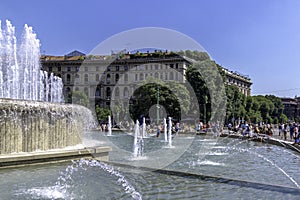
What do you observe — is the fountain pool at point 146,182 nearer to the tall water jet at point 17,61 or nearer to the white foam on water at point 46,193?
the white foam on water at point 46,193

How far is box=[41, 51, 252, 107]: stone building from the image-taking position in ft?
263

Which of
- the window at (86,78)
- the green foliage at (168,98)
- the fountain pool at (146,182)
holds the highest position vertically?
the window at (86,78)

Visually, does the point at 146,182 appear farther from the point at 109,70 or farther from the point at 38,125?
the point at 109,70

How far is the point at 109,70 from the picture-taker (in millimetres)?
87875

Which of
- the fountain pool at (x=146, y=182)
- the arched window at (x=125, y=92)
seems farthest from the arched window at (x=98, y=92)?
the fountain pool at (x=146, y=182)

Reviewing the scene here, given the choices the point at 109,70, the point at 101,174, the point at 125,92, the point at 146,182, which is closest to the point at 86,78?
the point at 109,70

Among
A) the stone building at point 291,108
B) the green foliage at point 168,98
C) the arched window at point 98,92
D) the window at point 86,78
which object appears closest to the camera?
the green foliage at point 168,98

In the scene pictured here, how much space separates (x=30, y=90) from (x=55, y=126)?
62.9 feet

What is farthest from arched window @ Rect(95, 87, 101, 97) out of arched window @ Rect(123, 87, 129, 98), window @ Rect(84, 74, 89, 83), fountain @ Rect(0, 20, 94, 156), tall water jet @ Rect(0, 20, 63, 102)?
fountain @ Rect(0, 20, 94, 156)

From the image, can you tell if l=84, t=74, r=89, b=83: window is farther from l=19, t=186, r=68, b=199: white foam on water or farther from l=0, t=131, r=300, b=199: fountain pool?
l=19, t=186, r=68, b=199: white foam on water

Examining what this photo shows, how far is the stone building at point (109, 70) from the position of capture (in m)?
80.2

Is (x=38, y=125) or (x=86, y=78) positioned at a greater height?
(x=86, y=78)

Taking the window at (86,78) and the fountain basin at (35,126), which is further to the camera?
the window at (86,78)

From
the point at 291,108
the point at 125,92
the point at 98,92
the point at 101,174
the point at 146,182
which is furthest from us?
the point at 291,108
